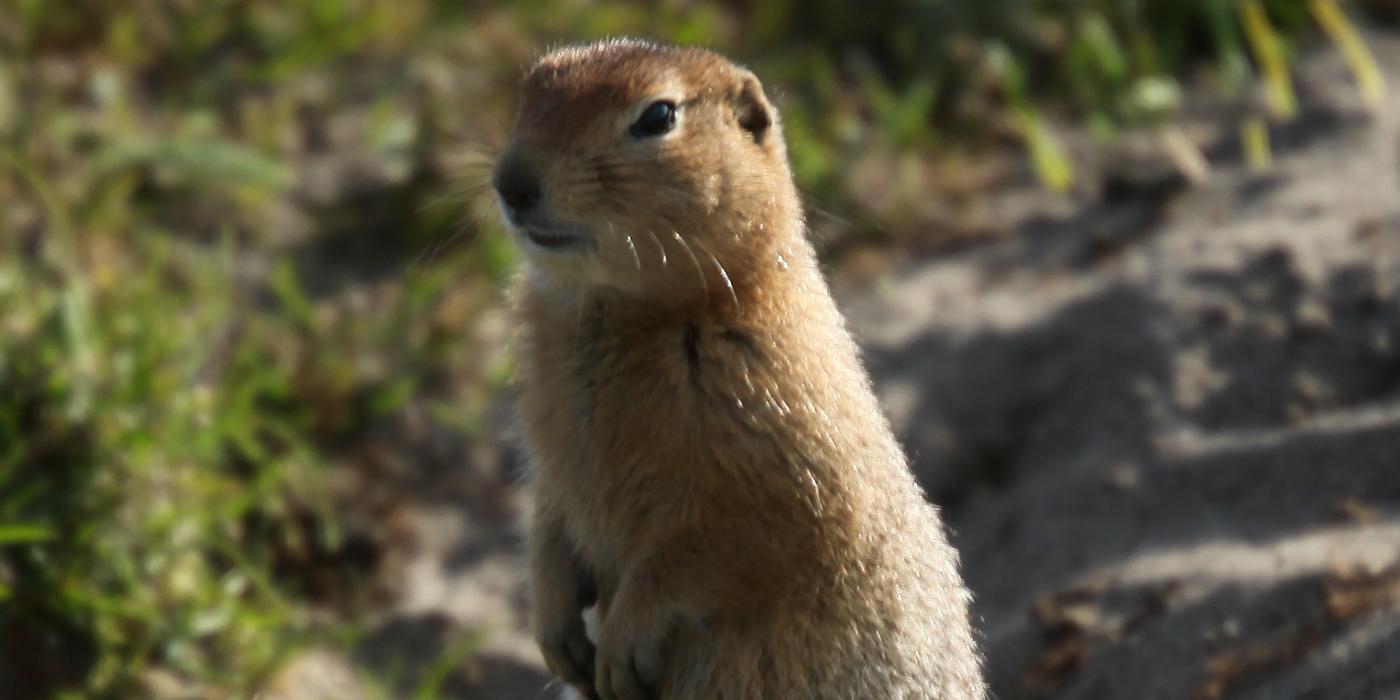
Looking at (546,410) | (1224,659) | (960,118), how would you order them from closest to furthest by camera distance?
1. (546,410)
2. (1224,659)
3. (960,118)

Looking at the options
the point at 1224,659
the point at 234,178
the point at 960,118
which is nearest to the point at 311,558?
the point at 234,178

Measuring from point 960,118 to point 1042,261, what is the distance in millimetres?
875

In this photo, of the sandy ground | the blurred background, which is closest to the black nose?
the blurred background

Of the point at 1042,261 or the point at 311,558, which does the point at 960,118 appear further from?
the point at 311,558

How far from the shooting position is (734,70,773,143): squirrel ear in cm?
345

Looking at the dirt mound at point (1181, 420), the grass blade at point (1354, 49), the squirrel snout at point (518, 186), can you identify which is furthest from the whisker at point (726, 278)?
the grass blade at point (1354, 49)

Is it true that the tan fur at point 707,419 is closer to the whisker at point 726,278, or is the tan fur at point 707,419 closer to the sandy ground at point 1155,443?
the whisker at point 726,278

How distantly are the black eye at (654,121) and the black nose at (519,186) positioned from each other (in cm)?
23

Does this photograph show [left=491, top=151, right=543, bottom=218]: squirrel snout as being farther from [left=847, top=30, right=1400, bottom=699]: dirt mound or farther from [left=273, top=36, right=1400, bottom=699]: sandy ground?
[left=847, top=30, right=1400, bottom=699]: dirt mound

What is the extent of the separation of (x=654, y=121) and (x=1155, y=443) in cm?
226

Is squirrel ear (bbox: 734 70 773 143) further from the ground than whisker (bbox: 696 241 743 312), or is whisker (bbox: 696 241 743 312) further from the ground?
squirrel ear (bbox: 734 70 773 143)

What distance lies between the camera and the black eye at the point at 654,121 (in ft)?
10.6

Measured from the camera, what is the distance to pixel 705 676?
3271 millimetres

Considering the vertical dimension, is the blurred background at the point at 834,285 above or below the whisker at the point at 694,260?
above
